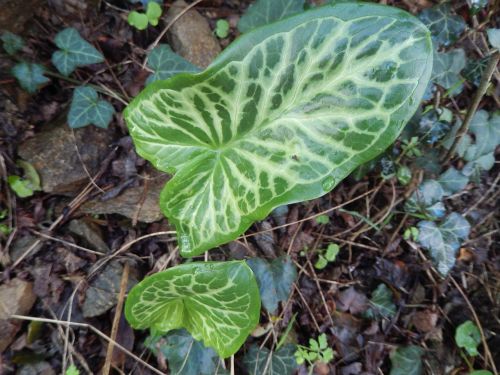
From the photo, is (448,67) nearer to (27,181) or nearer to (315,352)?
(315,352)

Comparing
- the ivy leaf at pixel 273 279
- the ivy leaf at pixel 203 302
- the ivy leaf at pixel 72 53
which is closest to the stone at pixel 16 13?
the ivy leaf at pixel 72 53

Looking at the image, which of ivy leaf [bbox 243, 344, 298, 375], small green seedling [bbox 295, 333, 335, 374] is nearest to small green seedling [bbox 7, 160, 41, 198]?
ivy leaf [bbox 243, 344, 298, 375]

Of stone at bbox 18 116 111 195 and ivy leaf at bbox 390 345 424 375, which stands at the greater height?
stone at bbox 18 116 111 195

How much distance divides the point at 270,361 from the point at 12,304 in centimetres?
77

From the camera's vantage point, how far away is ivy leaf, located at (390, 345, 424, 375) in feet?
4.46

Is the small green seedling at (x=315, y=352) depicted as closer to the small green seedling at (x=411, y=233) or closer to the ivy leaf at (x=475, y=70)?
the small green seedling at (x=411, y=233)

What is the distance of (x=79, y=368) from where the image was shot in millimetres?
1207

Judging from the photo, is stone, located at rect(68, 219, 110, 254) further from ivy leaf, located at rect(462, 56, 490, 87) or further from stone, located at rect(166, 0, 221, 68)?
ivy leaf, located at rect(462, 56, 490, 87)

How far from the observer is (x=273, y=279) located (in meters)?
1.27

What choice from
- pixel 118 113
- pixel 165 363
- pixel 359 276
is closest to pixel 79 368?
pixel 165 363

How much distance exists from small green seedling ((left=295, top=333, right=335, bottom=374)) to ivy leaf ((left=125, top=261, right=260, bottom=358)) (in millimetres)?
346

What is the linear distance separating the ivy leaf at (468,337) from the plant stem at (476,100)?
1.81ft

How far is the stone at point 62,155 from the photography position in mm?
1276

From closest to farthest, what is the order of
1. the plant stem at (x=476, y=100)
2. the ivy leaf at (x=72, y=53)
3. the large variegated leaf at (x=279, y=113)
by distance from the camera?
the large variegated leaf at (x=279, y=113), the plant stem at (x=476, y=100), the ivy leaf at (x=72, y=53)
